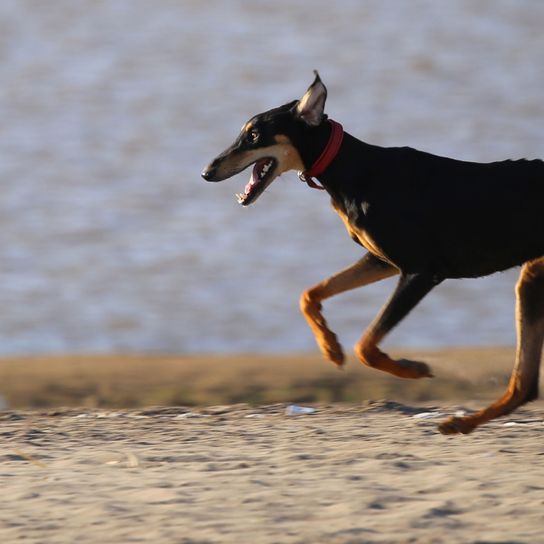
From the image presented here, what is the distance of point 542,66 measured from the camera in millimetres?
19656

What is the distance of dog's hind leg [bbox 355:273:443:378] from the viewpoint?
7082 millimetres

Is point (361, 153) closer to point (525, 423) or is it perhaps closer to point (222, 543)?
point (525, 423)

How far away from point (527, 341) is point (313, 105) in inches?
56.2

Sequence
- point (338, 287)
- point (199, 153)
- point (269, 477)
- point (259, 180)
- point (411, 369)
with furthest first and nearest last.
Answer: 1. point (199, 153)
2. point (338, 287)
3. point (259, 180)
4. point (411, 369)
5. point (269, 477)

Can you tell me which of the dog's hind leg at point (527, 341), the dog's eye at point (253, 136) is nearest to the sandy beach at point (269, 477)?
the dog's hind leg at point (527, 341)

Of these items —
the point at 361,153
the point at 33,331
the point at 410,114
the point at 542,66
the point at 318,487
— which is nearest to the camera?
the point at 318,487

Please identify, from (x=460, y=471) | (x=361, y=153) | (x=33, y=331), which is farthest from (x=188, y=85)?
(x=460, y=471)

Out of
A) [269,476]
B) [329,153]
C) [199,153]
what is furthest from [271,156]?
[199,153]

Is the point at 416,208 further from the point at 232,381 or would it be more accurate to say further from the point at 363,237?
the point at 232,381

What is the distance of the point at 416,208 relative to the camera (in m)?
7.12

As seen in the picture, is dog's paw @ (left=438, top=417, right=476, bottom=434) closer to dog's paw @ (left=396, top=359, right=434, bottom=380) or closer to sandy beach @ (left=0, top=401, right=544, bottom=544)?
sandy beach @ (left=0, top=401, right=544, bottom=544)

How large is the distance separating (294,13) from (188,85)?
3478 millimetres

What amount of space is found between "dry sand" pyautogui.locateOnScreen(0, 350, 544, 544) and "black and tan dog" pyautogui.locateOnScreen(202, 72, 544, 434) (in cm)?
39

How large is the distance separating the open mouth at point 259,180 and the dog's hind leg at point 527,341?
1.23 metres
